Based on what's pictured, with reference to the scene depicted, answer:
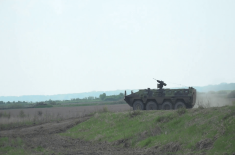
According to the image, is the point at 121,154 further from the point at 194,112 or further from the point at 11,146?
the point at 11,146

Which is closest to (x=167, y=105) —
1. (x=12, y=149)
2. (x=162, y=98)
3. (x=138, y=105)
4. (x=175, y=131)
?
(x=162, y=98)

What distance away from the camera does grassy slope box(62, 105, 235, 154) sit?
15305 mm

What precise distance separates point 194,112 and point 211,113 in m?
2.03

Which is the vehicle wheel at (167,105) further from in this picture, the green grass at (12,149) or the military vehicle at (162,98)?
the green grass at (12,149)

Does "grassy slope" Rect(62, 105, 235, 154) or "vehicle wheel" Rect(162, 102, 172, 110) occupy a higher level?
"vehicle wheel" Rect(162, 102, 172, 110)

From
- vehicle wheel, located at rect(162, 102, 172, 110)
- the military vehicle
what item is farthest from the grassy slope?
vehicle wheel, located at rect(162, 102, 172, 110)

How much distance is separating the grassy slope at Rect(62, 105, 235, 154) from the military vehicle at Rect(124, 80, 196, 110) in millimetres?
5222

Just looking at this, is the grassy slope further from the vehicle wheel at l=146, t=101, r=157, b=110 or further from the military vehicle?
the military vehicle

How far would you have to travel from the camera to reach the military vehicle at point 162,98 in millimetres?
30505

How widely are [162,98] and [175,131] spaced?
13018mm

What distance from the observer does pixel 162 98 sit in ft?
104

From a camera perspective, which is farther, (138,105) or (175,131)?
(138,105)

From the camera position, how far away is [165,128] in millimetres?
20219

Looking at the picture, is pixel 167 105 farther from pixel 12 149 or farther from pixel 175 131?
pixel 12 149
